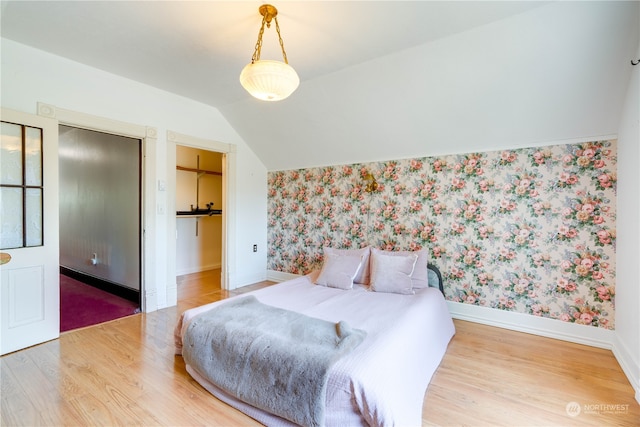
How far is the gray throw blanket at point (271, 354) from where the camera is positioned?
158 centimetres

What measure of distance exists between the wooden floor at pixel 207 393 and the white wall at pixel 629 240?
18 cm

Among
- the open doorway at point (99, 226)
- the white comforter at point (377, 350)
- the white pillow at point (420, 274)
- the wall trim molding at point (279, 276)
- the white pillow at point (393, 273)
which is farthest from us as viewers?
the wall trim molding at point (279, 276)

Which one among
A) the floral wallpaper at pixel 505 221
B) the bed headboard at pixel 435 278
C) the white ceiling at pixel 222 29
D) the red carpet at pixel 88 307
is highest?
the white ceiling at pixel 222 29

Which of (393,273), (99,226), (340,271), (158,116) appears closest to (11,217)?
(158,116)

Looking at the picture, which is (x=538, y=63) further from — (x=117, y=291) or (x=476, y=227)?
(x=117, y=291)

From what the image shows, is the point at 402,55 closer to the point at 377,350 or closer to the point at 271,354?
the point at 377,350

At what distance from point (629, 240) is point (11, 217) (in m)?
5.03

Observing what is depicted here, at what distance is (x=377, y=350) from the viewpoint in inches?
67.4

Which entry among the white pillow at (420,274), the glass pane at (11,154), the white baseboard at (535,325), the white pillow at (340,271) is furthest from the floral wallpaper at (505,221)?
the glass pane at (11,154)

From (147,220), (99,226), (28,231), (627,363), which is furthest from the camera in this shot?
(99,226)

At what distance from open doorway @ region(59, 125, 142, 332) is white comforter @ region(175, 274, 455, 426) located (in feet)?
5.95

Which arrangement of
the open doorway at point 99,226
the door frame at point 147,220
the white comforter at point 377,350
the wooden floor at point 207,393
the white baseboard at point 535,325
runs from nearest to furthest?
the white comforter at point 377,350 < the wooden floor at point 207,393 < the white baseboard at point 535,325 < the door frame at point 147,220 < the open doorway at point 99,226

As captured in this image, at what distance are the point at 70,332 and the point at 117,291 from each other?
1.20 m

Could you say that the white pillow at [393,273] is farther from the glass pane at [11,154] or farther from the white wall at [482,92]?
the glass pane at [11,154]
